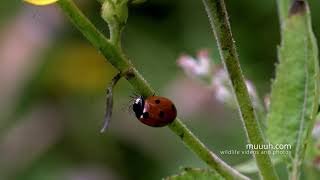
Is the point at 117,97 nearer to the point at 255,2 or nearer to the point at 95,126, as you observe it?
the point at 95,126

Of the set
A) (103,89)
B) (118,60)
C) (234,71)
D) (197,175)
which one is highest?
(103,89)

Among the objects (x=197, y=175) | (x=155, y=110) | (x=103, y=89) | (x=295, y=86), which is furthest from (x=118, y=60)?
(x=103, y=89)

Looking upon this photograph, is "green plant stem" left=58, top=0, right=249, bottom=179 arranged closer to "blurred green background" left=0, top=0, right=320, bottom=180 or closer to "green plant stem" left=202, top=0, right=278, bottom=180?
"green plant stem" left=202, top=0, right=278, bottom=180

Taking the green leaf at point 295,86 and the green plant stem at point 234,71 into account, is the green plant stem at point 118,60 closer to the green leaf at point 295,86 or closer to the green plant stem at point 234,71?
the green plant stem at point 234,71

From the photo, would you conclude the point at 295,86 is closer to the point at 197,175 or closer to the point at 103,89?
the point at 197,175

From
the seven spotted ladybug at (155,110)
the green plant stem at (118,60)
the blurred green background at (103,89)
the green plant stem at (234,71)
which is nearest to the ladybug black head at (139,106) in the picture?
the seven spotted ladybug at (155,110)

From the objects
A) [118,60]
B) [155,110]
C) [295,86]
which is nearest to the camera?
[118,60]

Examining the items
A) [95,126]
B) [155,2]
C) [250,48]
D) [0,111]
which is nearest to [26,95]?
[0,111]
